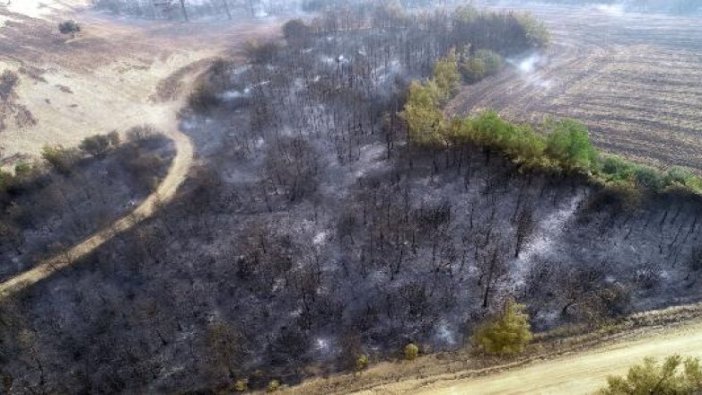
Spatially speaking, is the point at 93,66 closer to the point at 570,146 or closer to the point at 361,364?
the point at 361,364

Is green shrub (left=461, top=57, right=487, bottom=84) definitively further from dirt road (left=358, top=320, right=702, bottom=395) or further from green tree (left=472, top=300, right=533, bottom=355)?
green tree (left=472, top=300, right=533, bottom=355)

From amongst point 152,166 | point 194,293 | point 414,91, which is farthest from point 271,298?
point 414,91

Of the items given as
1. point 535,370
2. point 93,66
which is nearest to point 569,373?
point 535,370

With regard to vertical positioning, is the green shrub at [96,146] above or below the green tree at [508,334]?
above

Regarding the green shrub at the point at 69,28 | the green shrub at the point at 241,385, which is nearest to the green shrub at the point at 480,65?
the green shrub at the point at 241,385

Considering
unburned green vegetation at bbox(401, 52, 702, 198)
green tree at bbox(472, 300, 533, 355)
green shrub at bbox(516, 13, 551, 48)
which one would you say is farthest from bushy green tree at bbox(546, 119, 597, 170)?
green shrub at bbox(516, 13, 551, 48)

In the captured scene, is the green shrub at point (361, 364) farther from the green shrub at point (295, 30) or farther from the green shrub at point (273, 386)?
the green shrub at point (295, 30)
